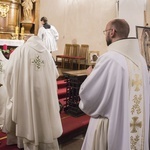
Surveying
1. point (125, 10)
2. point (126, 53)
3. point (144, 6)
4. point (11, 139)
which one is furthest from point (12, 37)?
point (126, 53)

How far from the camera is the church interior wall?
9.07 m

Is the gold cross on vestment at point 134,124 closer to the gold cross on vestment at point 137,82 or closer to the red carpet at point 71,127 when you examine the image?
the gold cross on vestment at point 137,82

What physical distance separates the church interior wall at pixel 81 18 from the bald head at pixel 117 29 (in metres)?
6.83

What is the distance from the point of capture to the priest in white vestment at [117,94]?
6.20ft

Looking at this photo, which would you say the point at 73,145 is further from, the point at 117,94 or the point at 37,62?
the point at 117,94

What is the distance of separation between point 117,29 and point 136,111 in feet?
2.48

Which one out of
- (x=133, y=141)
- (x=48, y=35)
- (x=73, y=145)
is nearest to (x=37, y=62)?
(x=133, y=141)

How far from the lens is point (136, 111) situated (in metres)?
2.10

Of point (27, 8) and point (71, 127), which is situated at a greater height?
point (27, 8)

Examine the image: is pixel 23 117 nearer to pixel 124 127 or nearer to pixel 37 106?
pixel 37 106

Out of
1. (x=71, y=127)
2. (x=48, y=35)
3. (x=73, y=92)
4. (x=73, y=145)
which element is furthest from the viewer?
(x=48, y=35)

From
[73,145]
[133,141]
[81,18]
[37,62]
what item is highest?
[81,18]

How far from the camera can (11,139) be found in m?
3.48

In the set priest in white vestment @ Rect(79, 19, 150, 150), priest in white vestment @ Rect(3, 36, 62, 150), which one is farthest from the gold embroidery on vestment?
priest in white vestment @ Rect(3, 36, 62, 150)
